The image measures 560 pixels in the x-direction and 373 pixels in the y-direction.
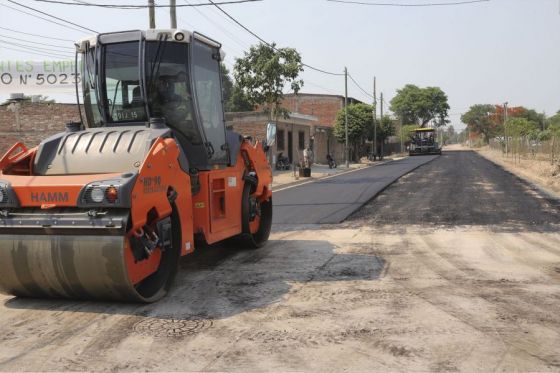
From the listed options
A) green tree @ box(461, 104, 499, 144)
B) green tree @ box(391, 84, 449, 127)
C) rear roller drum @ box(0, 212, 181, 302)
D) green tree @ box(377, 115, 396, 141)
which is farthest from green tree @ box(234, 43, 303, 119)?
green tree @ box(461, 104, 499, 144)

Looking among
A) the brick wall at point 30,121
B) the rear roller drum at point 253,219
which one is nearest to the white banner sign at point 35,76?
the brick wall at point 30,121

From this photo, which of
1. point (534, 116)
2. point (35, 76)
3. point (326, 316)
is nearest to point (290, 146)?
point (35, 76)

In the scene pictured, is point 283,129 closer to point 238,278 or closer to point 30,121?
point 30,121

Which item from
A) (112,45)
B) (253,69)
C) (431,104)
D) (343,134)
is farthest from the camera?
(431,104)

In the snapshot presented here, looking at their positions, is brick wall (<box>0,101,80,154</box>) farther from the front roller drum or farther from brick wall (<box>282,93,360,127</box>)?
brick wall (<box>282,93,360,127</box>)

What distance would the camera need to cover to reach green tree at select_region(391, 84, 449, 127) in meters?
103

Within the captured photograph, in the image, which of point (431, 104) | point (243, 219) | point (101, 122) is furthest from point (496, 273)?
point (431, 104)

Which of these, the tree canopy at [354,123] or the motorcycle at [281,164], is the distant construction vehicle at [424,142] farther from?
the motorcycle at [281,164]

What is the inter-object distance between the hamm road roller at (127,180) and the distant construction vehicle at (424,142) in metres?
53.1

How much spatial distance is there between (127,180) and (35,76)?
2571cm

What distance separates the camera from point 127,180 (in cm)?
477

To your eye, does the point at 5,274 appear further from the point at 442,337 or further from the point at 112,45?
the point at 442,337

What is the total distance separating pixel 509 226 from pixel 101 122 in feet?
25.3

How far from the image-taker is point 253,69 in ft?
78.3
